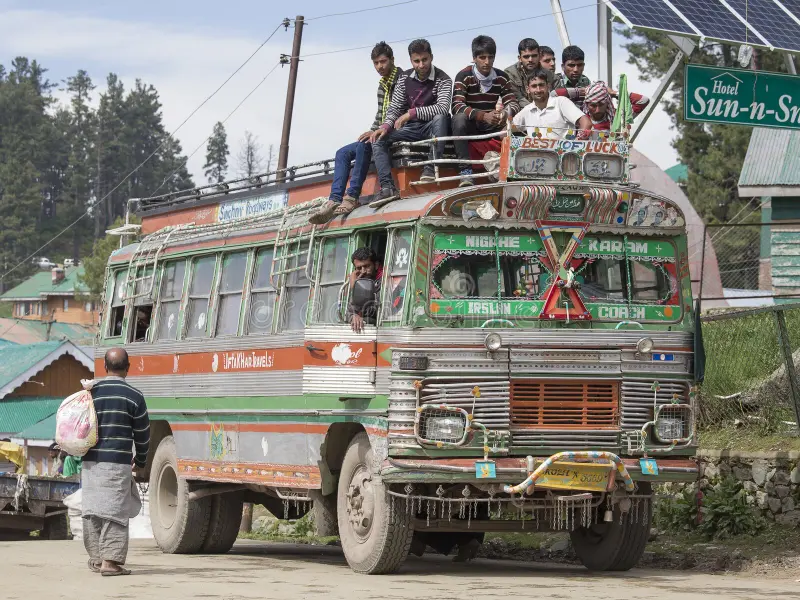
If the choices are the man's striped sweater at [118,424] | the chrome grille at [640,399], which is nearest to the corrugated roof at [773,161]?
the chrome grille at [640,399]

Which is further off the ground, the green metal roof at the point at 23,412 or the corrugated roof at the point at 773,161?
the corrugated roof at the point at 773,161

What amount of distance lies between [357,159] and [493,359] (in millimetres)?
2632

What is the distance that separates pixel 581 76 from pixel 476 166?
173cm

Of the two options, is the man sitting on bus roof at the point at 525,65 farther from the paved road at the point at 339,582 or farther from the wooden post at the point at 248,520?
the wooden post at the point at 248,520

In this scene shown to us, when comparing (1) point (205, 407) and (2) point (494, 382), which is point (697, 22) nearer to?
(2) point (494, 382)

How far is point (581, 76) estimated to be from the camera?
1484 cm

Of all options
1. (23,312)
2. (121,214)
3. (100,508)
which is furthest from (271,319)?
(121,214)

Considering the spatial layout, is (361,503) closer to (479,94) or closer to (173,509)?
(479,94)

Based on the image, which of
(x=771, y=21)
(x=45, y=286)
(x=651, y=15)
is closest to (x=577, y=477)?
(x=651, y=15)

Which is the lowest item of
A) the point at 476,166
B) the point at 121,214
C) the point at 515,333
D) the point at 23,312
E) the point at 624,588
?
the point at 624,588

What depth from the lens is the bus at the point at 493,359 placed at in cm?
1220

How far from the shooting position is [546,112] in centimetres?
1377

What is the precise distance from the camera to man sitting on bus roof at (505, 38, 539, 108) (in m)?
15.0

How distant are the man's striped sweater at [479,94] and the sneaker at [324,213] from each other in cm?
135
